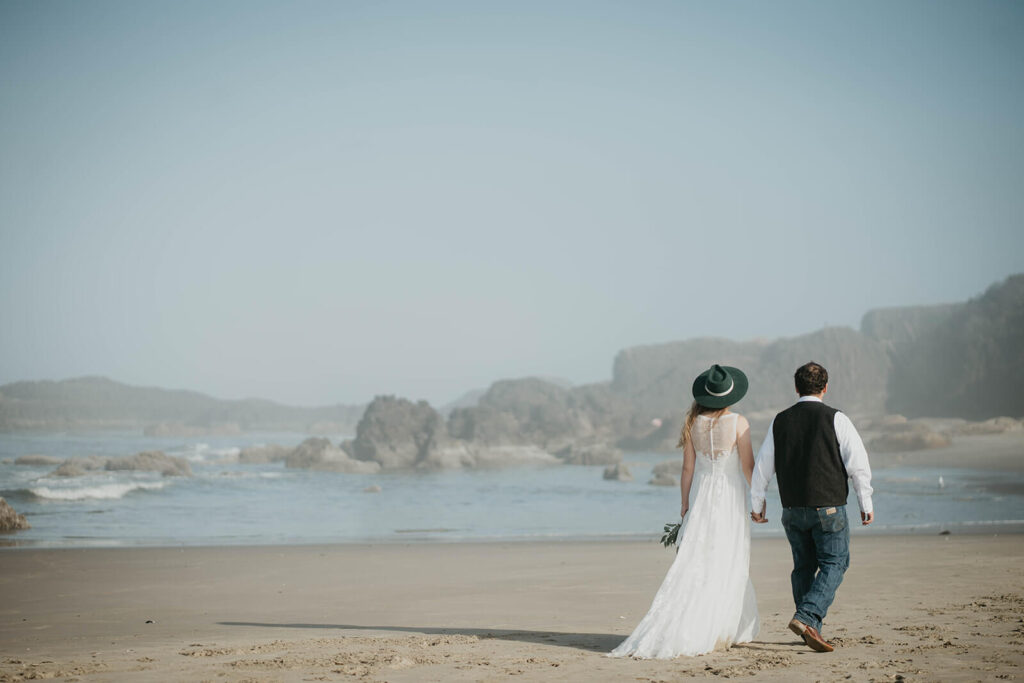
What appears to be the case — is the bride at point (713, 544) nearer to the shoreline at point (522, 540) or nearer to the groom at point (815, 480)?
the groom at point (815, 480)

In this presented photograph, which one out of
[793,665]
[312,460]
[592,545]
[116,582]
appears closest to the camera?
[793,665]

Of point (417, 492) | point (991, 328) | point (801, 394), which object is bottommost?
point (417, 492)

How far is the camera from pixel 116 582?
37.4 feet

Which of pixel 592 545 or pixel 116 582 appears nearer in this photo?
pixel 116 582

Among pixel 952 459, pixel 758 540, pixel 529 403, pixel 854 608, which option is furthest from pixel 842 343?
pixel 854 608

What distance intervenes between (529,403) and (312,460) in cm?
4011

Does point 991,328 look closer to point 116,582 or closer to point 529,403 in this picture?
point 529,403

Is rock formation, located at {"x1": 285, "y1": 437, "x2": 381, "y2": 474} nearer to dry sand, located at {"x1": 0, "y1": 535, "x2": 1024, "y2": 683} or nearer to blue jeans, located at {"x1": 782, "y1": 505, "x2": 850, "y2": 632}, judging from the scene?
dry sand, located at {"x1": 0, "y1": 535, "x2": 1024, "y2": 683}

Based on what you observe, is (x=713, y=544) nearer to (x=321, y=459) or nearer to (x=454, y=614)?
(x=454, y=614)

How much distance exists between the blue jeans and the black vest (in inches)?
3.0

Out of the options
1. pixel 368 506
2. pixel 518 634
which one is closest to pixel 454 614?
pixel 518 634

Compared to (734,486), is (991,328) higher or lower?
higher

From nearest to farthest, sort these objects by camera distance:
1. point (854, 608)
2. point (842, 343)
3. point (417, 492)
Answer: point (854, 608) → point (417, 492) → point (842, 343)

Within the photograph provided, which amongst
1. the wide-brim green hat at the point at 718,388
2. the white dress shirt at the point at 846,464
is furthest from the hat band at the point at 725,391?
the white dress shirt at the point at 846,464
